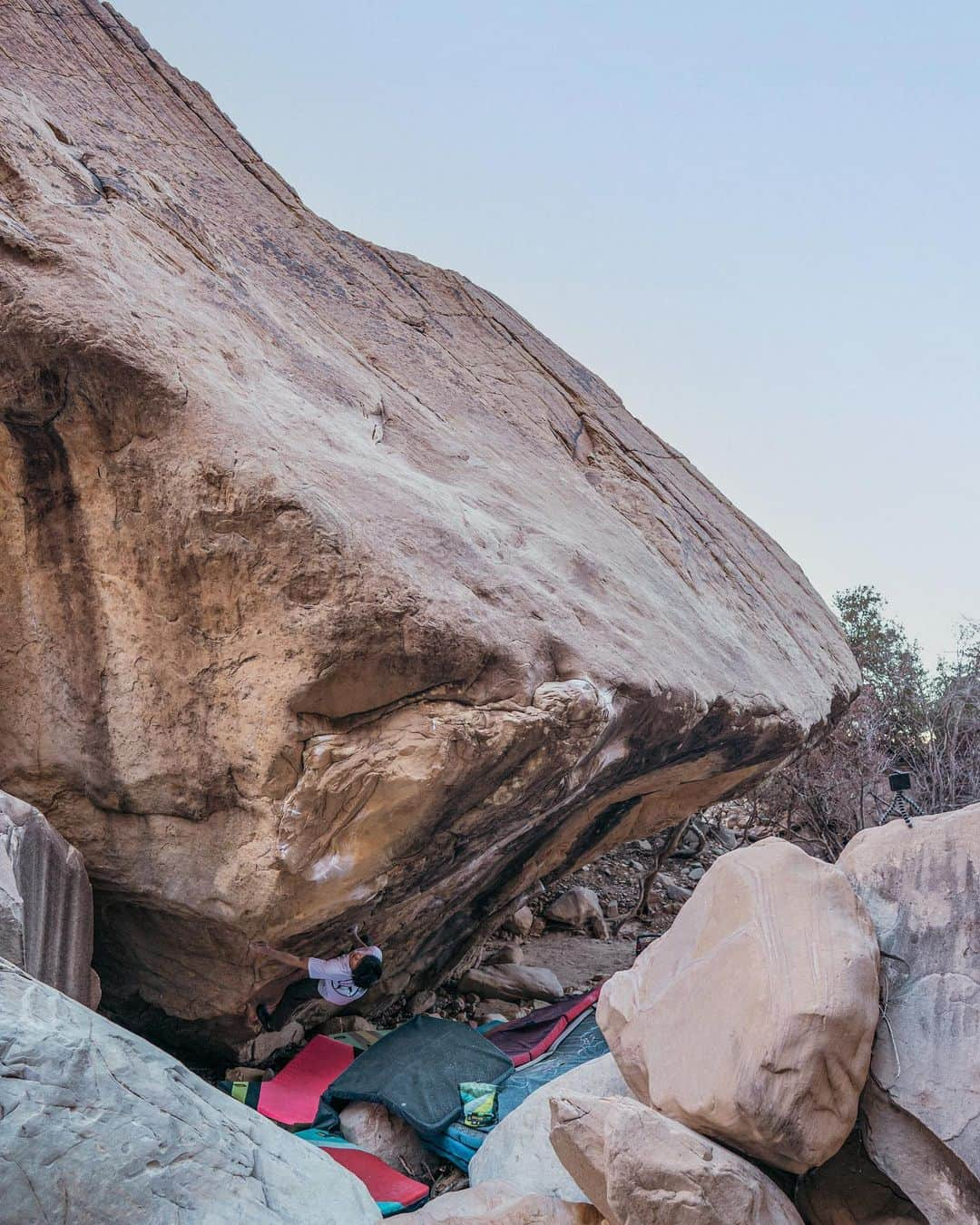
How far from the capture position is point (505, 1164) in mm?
3031

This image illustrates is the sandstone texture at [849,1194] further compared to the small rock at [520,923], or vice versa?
the small rock at [520,923]

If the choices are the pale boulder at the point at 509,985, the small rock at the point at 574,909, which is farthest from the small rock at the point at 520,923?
the pale boulder at the point at 509,985

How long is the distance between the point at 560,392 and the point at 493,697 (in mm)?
3447

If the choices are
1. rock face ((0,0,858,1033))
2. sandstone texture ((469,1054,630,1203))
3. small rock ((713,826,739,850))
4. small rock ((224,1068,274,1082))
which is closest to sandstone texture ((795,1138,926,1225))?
sandstone texture ((469,1054,630,1203))

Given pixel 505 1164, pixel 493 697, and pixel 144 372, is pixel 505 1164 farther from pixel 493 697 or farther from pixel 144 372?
pixel 144 372

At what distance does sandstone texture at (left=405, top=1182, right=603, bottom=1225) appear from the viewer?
8.14ft

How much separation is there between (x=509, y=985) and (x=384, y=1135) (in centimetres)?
180

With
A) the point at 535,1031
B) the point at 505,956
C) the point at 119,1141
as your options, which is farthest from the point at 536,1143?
the point at 505,956

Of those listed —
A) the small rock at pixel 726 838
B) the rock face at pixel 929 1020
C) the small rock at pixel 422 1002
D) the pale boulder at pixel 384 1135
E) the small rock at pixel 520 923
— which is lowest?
the small rock at pixel 422 1002

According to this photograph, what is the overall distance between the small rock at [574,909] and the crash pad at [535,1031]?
2118 millimetres

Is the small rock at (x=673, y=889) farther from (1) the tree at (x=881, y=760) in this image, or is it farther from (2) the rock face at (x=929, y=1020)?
(2) the rock face at (x=929, y=1020)

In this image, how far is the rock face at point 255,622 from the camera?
2.84 metres

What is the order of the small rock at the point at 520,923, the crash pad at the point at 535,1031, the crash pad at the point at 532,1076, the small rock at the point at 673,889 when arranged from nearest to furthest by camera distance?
the crash pad at the point at 532,1076 < the crash pad at the point at 535,1031 < the small rock at the point at 520,923 < the small rock at the point at 673,889

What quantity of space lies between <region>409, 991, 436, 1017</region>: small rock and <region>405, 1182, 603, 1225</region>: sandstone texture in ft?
7.19
